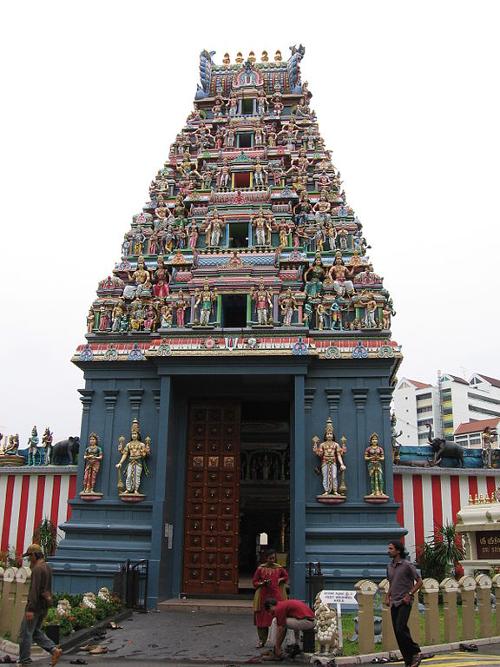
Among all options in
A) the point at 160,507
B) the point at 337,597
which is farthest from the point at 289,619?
the point at 160,507

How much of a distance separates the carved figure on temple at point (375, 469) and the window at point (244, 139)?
12.1m

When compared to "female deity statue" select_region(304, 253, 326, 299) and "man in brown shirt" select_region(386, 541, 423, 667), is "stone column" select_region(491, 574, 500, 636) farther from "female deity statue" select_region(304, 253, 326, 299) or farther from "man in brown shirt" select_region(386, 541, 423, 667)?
"female deity statue" select_region(304, 253, 326, 299)

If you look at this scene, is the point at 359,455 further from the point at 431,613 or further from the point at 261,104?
the point at 261,104

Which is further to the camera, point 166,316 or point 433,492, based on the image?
point 433,492

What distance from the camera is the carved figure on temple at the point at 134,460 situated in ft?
57.8

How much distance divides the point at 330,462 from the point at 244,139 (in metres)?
12.5

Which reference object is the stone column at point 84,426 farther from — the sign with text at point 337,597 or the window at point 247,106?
the window at point 247,106

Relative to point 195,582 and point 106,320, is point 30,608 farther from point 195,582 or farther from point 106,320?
point 106,320

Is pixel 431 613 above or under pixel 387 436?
under

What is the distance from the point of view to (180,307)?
18.9 metres

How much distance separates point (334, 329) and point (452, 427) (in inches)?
2713

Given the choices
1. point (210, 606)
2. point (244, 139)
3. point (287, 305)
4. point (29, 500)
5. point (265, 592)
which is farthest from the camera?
point (244, 139)

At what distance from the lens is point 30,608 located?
9.12 m

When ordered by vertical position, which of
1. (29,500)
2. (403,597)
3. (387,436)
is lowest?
(403,597)
